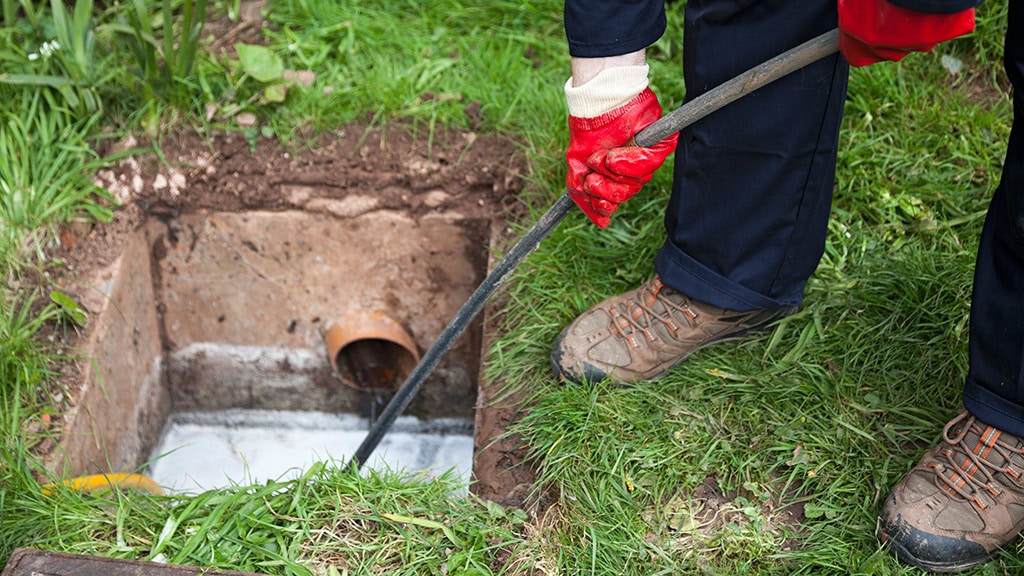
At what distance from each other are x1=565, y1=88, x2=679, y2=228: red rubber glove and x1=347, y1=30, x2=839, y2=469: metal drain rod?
29 mm

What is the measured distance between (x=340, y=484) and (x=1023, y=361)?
1324mm

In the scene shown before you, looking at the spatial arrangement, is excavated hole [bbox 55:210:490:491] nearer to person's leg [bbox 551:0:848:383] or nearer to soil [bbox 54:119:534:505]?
soil [bbox 54:119:534:505]

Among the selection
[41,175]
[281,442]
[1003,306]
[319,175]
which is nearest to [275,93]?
[319,175]

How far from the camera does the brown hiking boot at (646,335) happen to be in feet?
6.31

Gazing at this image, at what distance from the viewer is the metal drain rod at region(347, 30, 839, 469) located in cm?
137

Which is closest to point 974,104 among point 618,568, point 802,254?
point 802,254

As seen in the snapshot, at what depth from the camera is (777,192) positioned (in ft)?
5.58

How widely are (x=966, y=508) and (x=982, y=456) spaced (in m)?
0.10

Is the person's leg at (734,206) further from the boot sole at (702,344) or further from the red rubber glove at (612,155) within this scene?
the red rubber glove at (612,155)

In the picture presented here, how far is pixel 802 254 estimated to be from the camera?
1818 millimetres

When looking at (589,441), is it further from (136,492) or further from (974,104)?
(974,104)

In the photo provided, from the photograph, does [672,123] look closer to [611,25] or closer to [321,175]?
[611,25]

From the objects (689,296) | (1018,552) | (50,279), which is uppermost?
(50,279)

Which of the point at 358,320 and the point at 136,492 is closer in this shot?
the point at 136,492
